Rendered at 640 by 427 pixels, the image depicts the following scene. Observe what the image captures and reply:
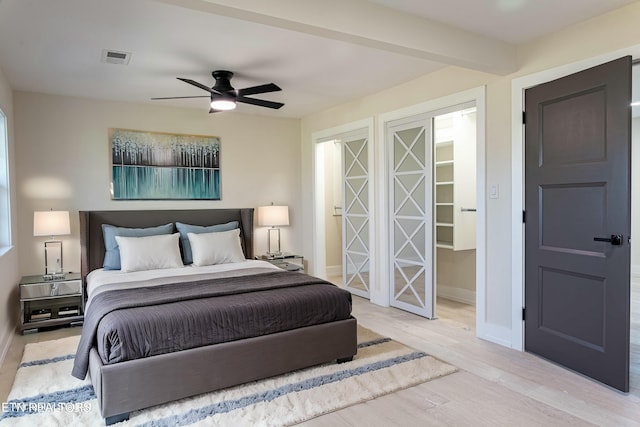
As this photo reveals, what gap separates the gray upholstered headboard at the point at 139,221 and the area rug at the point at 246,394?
4.75ft

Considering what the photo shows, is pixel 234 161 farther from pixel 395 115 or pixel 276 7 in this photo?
pixel 276 7

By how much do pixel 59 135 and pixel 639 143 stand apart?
8.11 meters

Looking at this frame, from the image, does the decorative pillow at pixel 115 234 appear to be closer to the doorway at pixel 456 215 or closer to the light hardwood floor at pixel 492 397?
the light hardwood floor at pixel 492 397

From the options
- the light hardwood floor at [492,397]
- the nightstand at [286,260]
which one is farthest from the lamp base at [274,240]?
the light hardwood floor at [492,397]

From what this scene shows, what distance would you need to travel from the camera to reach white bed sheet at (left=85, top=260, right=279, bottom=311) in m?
3.46

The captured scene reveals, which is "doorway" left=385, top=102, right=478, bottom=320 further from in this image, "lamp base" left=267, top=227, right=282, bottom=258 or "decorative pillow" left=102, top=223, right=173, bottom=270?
"decorative pillow" left=102, top=223, right=173, bottom=270

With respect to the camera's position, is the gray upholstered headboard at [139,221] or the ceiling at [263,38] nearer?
the ceiling at [263,38]

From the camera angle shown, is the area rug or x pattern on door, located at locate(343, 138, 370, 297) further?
x pattern on door, located at locate(343, 138, 370, 297)

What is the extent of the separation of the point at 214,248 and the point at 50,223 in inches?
64.5

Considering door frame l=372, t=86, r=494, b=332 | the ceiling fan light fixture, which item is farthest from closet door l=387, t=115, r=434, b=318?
the ceiling fan light fixture

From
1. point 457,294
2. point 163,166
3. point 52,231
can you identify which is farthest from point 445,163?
point 52,231

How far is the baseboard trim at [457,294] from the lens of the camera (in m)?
5.03

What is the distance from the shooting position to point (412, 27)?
2.79 meters

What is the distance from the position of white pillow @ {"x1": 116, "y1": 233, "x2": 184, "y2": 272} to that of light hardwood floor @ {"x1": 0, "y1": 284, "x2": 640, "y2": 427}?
3.66 ft
